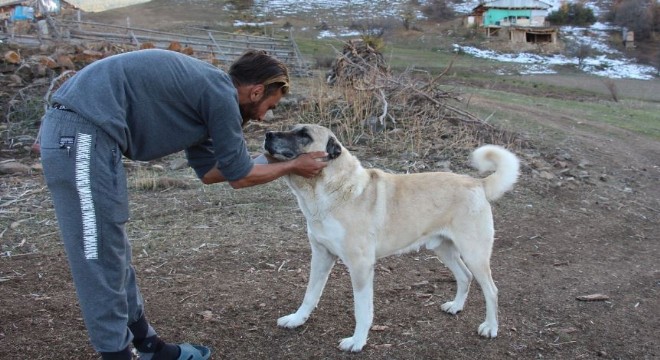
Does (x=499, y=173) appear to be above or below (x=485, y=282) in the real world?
above

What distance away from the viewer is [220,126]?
111 inches

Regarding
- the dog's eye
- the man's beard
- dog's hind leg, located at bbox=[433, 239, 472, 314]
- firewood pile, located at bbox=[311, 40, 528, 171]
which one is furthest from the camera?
firewood pile, located at bbox=[311, 40, 528, 171]

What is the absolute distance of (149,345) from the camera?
333 cm

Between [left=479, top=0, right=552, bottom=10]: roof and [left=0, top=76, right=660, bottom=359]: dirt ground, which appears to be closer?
[left=0, top=76, right=660, bottom=359]: dirt ground

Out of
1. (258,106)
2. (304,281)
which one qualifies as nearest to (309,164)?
(258,106)

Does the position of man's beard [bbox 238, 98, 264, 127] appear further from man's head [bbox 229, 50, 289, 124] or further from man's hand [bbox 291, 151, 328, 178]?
man's hand [bbox 291, 151, 328, 178]

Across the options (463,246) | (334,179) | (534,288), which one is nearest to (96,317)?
(334,179)

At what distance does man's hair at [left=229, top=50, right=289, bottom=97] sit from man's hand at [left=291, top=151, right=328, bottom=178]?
596 mm

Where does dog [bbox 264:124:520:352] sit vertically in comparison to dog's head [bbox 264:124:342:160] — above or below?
below

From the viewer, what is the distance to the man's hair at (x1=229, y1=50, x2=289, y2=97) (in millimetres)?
3002

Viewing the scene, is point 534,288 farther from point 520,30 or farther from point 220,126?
point 520,30

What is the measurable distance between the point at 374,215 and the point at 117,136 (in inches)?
71.3

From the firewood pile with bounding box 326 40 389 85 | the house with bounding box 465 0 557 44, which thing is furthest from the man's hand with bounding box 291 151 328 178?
the house with bounding box 465 0 557 44

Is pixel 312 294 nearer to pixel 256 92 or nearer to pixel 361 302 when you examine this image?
pixel 361 302
